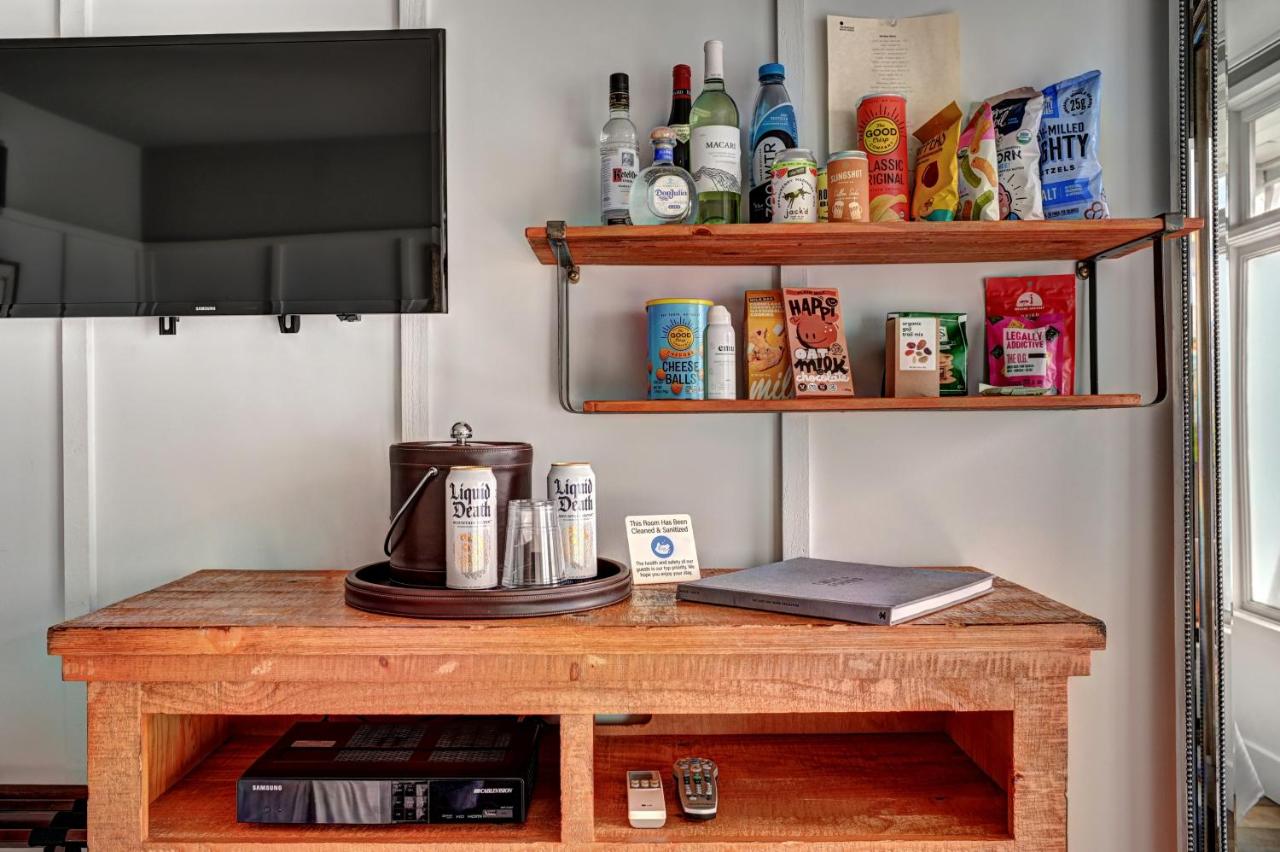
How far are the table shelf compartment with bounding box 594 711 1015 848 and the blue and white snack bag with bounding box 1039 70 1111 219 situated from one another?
896mm

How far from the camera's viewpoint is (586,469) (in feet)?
4.56

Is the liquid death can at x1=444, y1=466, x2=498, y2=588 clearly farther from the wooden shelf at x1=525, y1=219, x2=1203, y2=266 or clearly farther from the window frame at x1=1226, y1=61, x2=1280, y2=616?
the window frame at x1=1226, y1=61, x2=1280, y2=616

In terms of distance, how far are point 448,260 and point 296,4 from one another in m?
0.59

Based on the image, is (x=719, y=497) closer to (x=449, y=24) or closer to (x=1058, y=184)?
(x=1058, y=184)

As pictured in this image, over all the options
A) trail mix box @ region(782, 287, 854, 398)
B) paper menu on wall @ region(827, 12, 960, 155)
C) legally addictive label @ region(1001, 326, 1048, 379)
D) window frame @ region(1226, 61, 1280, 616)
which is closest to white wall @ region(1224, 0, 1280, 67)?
window frame @ region(1226, 61, 1280, 616)

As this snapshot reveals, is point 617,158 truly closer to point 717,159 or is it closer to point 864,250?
point 717,159

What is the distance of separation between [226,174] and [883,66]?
1272mm

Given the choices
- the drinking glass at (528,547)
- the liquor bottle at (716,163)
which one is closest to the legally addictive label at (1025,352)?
the liquor bottle at (716,163)

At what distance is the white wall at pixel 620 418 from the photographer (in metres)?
1.70

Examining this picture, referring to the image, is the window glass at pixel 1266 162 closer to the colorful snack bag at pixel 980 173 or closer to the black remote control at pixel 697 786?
the colorful snack bag at pixel 980 173

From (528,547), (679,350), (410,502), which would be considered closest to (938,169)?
(679,350)

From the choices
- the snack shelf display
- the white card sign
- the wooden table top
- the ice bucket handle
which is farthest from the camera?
the white card sign

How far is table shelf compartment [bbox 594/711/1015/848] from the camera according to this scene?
1282 millimetres

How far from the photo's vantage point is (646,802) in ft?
4.30
